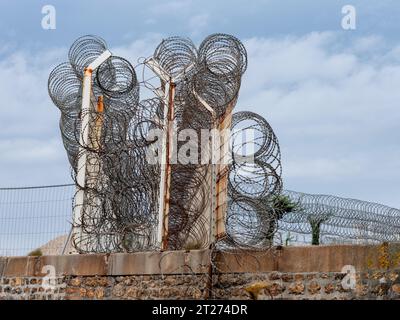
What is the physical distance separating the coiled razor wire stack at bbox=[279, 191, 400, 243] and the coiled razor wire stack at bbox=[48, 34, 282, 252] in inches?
78.0

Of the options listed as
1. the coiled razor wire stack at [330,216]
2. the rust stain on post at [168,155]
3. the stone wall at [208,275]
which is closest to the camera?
the stone wall at [208,275]

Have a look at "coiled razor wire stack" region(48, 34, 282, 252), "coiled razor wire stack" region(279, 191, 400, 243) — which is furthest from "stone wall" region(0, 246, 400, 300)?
"coiled razor wire stack" region(279, 191, 400, 243)

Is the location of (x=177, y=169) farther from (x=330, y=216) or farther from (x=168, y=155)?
(x=330, y=216)

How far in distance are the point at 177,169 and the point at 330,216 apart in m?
2.89

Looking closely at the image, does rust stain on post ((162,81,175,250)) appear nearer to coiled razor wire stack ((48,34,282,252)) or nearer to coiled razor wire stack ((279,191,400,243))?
coiled razor wire stack ((48,34,282,252))

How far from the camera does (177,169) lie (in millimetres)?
8883

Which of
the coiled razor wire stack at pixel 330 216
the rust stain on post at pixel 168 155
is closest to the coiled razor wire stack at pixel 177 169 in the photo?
the rust stain on post at pixel 168 155

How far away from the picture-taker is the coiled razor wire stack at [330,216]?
10.5 meters

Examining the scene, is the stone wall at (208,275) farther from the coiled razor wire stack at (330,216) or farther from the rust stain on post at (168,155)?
the coiled razor wire stack at (330,216)

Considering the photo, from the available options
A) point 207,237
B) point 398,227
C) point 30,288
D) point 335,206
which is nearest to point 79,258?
point 30,288

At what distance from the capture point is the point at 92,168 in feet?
31.7

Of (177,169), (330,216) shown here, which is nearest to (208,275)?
(177,169)

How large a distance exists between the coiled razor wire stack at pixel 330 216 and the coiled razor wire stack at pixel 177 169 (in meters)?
1.98
